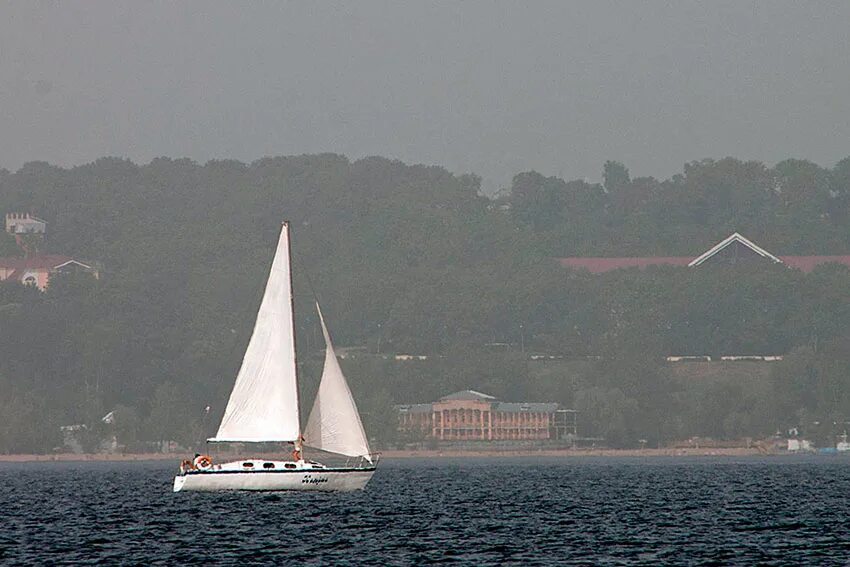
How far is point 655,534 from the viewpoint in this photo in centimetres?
8575

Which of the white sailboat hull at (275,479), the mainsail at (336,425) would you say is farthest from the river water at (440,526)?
the mainsail at (336,425)

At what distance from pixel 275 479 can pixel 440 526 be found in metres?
15.3

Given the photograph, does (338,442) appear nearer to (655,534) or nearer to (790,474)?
(655,534)

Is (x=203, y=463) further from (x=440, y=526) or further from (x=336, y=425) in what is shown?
(x=440, y=526)

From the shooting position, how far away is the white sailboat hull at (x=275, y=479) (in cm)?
10438

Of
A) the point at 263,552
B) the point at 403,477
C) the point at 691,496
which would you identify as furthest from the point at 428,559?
the point at 403,477

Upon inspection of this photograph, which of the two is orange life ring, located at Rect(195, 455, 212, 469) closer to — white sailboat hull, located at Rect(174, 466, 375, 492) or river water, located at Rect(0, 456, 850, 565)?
white sailboat hull, located at Rect(174, 466, 375, 492)

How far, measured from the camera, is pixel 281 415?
10475 centimetres

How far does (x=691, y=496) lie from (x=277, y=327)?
30.0m

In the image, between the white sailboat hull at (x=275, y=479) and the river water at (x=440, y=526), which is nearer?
the river water at (x=440, y=526)

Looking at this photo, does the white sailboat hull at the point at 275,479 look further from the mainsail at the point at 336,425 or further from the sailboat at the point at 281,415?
the mainsail at the point at 336,425

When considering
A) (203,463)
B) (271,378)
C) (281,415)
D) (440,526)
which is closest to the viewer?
(440,526)

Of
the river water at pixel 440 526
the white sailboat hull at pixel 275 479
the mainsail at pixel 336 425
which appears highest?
the mainsail at pixel 336 425

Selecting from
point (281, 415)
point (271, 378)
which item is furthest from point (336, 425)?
point (271, 378)
